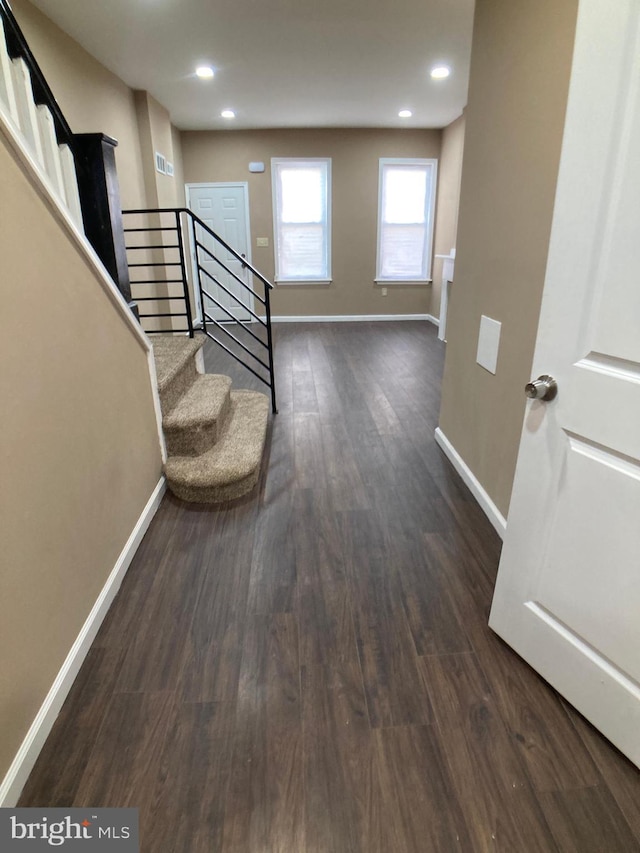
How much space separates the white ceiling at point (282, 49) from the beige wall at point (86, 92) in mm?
93

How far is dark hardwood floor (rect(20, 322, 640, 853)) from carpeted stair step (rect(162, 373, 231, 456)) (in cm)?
43

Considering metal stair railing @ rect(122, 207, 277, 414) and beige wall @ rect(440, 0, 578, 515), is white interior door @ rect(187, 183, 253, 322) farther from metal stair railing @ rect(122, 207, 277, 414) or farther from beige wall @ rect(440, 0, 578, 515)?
beige wall @ rect(440, 0, 578, 515)

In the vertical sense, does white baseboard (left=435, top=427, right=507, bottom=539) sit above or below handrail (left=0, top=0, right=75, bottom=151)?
below

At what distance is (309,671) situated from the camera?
59.2 inches

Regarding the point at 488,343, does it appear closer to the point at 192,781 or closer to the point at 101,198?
the point at 101,198

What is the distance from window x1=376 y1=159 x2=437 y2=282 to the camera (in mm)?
6723

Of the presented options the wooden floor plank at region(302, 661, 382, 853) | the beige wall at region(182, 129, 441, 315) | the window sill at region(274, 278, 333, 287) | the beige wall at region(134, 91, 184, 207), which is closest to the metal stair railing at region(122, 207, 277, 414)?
the beige wall at region(134, 91, 184, 207)

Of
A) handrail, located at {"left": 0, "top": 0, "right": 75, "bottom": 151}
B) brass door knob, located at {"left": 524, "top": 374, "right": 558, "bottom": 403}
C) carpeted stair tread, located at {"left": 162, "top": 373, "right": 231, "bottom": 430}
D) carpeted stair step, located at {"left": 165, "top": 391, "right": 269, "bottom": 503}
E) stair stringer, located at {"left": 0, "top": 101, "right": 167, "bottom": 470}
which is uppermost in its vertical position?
handrail, located at {"left": 0, "top": 0, "right": 75, "bottom": 151}

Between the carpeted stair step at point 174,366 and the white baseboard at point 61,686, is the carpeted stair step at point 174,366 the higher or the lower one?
the higher one

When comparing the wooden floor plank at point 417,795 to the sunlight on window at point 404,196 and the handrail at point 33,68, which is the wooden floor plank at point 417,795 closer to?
the handrail at point 33,68

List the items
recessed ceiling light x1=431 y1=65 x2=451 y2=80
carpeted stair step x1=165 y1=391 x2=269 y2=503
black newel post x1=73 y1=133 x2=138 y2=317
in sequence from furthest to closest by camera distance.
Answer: recessed ceiling light x1=431 y1=65 x2=451 y2=80 → carpeted stair step x1=165 y1=391 x2=269 y2=503 → black newel post x1=73 y1=133 x2=138 y2=317

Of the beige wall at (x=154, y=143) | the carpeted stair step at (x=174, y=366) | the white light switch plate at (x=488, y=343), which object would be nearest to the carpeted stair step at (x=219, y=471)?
the carpeted stair step at (x=174, y=366)

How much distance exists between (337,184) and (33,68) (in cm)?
575

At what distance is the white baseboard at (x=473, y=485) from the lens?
2.18 metres
